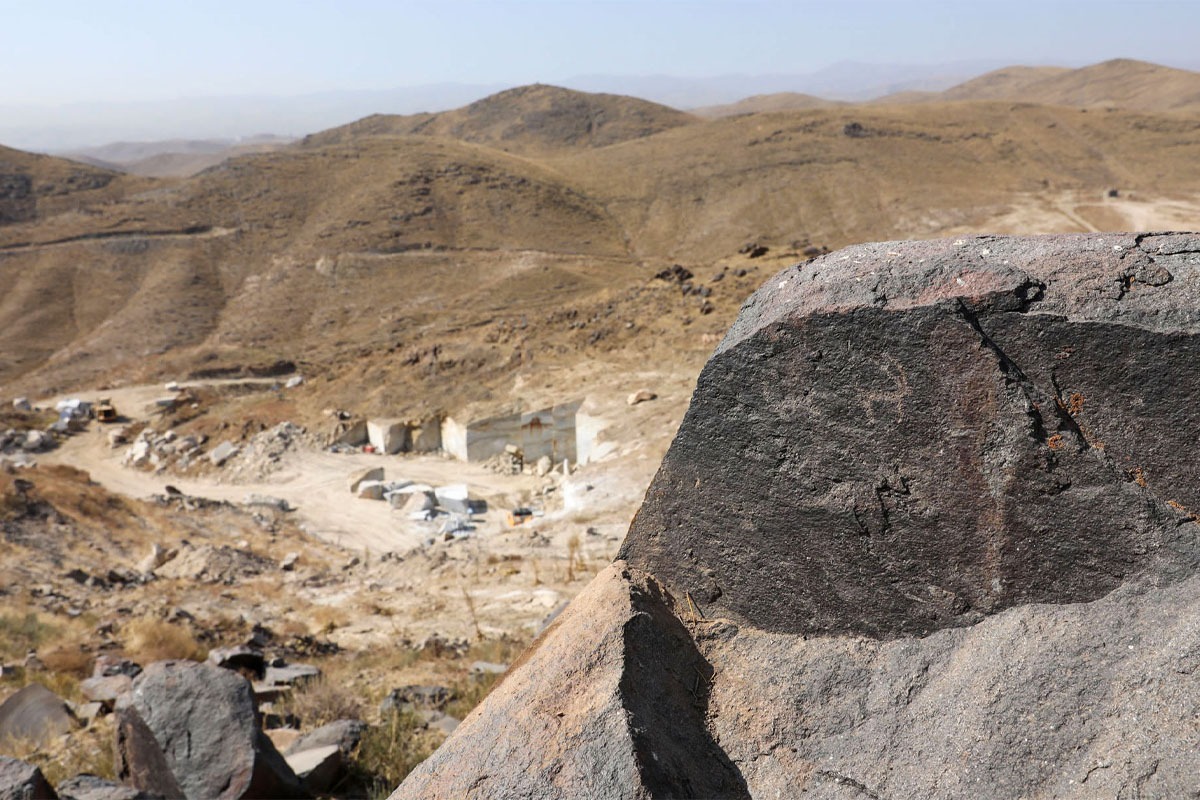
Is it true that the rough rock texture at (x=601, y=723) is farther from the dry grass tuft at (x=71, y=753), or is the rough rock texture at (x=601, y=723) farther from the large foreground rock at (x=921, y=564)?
the dry grass tuft at (x=71, y=753)

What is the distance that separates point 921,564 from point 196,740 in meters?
4.56

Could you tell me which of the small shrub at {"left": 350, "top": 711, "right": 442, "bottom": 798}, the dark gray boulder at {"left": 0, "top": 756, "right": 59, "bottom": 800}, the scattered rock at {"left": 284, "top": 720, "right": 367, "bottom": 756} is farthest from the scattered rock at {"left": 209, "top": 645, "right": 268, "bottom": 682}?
the dark gray boulder at {"left": 0, "top": 756, "right": 59, "bottom": 800}

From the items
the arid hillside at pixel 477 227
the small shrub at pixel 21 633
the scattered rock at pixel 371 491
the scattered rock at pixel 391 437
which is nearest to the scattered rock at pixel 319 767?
the small shrub at pixel 21 633

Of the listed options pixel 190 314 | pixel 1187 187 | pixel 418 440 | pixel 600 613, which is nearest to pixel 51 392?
pixel 190 314

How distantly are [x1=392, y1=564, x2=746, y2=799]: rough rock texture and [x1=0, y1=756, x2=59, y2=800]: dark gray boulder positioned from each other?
9.57ft

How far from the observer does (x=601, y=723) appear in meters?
2.80

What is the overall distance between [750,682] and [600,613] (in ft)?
2.00

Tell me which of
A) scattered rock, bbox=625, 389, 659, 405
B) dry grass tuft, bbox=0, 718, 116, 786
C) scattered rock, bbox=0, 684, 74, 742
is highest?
scattered rock, bbox=625, 389, 659, 405

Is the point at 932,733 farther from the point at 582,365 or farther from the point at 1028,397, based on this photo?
the point at 582,365

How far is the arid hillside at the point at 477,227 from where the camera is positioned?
2916cm

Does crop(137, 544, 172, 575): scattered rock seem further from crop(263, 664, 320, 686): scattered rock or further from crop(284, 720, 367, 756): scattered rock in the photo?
crop(284, 720, 367, 756): scattered rock

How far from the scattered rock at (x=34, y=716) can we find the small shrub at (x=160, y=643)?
158 cm

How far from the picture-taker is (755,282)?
827 inches

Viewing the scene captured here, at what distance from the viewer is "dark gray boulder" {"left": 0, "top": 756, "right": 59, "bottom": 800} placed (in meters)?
4.55
